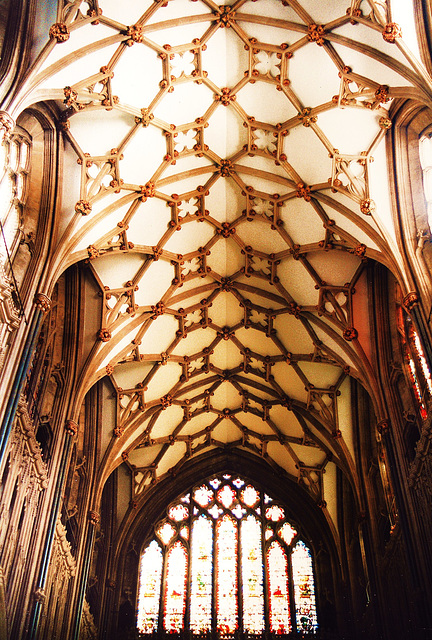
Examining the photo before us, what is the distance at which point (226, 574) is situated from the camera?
2006 cm

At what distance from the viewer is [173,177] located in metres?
16.1

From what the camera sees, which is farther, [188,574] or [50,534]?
[188,574]

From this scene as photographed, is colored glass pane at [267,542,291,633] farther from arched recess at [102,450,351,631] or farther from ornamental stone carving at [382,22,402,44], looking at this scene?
ornamental stone carving at [382,22,402,44]

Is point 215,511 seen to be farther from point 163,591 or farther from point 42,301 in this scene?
point 42,301

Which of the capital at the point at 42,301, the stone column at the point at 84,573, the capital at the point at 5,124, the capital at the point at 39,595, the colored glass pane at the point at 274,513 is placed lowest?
the capital at the point at 39,595

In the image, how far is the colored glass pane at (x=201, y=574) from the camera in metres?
19.1

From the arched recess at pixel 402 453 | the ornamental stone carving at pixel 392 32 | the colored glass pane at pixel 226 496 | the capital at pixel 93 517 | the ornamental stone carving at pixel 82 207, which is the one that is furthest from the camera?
the colored glass pane at pixel 226 496

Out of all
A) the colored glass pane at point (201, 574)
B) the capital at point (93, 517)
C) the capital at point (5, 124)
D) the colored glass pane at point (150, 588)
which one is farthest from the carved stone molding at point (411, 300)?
the colored glass pane at point (150, 588)

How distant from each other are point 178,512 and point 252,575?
331 cm

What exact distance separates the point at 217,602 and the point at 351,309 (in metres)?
9.78

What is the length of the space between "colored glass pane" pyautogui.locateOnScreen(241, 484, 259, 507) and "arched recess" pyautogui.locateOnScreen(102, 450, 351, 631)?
0.28 m

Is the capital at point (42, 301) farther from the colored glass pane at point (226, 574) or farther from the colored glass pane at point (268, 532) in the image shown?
the colored glass pane at point (268, 532)

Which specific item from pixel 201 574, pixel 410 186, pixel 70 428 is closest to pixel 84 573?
pixel 70 428

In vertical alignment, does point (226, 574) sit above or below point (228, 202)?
below
